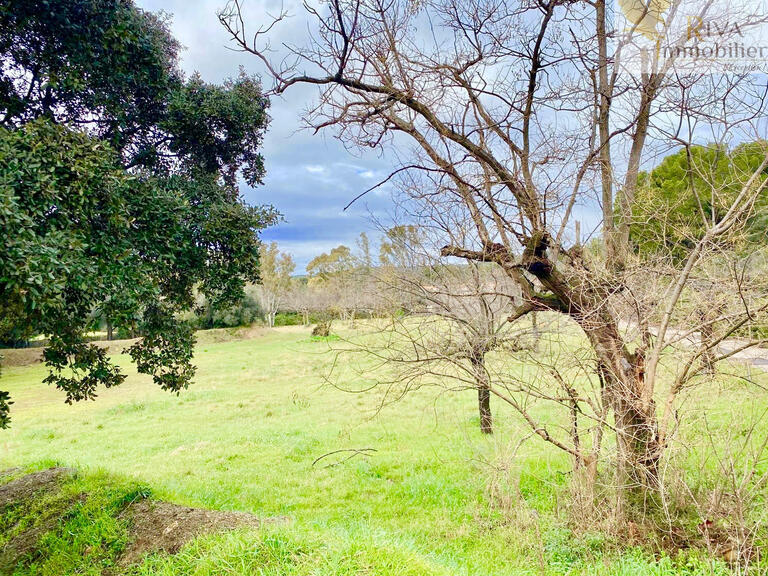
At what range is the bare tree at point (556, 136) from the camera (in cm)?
400

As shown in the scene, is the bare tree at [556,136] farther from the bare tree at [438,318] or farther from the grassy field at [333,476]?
the grassy field at [333,476]

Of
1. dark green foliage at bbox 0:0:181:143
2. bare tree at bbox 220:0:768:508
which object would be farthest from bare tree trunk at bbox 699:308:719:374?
dark green foliage at bbox 0:0:181:143

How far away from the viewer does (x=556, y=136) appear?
16.1 ft

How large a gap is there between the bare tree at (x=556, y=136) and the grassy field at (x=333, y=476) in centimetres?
88

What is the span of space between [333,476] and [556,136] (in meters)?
5.45

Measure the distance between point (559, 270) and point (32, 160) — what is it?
487cm

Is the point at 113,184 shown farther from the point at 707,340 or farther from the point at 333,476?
the point at 707,340

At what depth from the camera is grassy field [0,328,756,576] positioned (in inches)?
120

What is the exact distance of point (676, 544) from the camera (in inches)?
153

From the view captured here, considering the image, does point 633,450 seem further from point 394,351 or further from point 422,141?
point 422,141

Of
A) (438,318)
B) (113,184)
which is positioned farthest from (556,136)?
(113,184)

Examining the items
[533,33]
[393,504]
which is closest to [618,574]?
[393,504]

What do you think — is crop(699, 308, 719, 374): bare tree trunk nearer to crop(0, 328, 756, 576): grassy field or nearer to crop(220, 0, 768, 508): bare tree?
crop(220, 0, 768, 508): bare tree

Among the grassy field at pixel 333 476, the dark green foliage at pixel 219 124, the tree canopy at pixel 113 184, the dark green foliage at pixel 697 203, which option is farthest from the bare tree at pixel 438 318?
the dark green foliage at pixel 219 124
